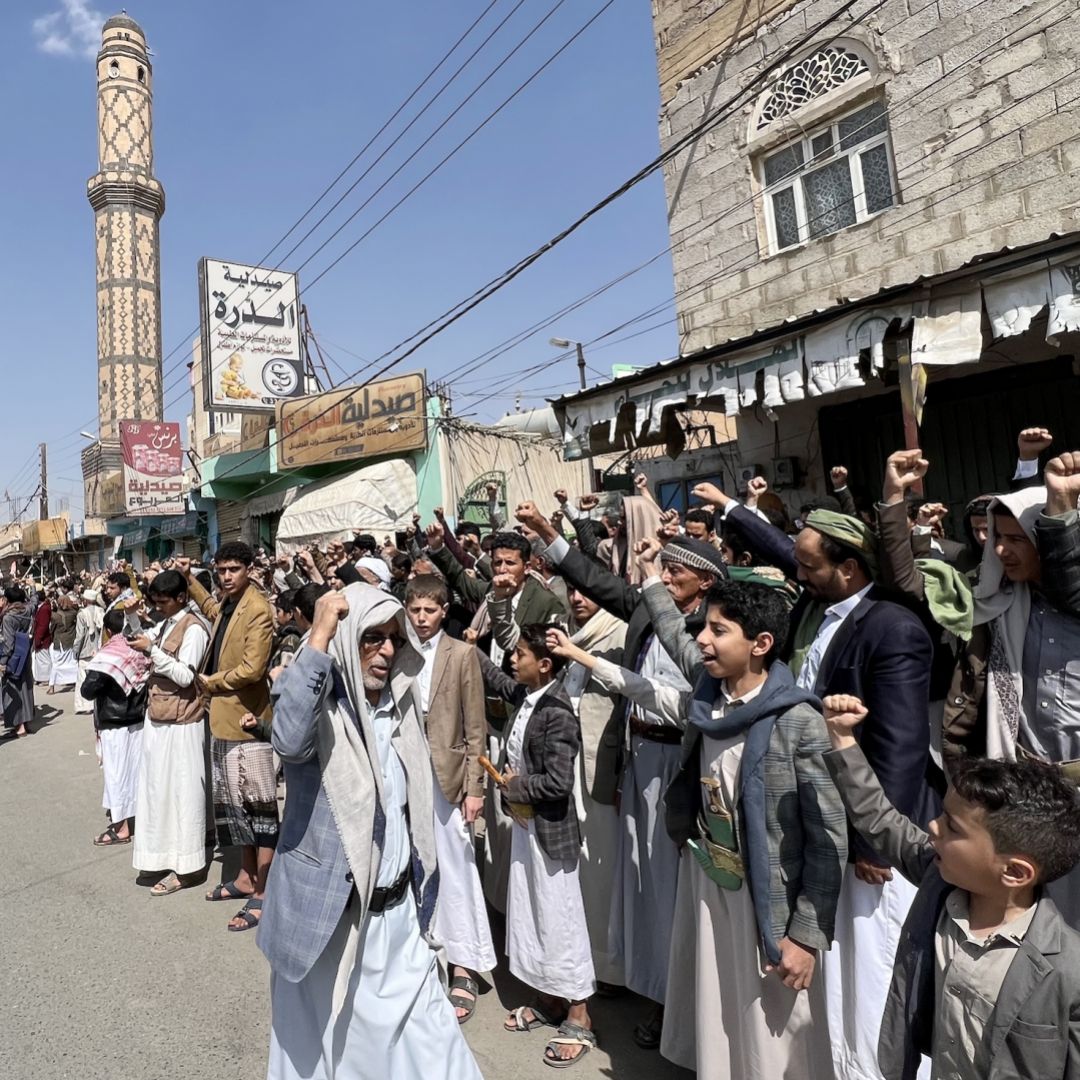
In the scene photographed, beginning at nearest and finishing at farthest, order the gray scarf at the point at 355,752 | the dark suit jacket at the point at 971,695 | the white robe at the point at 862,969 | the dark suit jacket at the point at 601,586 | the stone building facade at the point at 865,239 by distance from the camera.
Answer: the white robe at the point at 862,969 < the gray scarf at the point at 355,752 < the dark suit jacket at the point at 971,695 < the dark suit jacket at the point at 601,586 < the stone building facade at the point at 865,239

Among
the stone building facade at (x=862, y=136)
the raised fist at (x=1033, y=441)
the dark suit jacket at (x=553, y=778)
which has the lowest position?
the dark suit jacket at (x=553, y=778)

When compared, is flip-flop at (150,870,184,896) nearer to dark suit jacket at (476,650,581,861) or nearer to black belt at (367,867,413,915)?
dark suit jacket at (476,650,581,861)

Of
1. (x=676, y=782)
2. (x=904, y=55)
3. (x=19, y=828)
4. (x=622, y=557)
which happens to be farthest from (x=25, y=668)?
(x=904, y=55)

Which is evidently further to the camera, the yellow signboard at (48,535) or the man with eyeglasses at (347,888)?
the yellow signboard at (48,535)

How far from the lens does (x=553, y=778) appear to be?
2.96 m

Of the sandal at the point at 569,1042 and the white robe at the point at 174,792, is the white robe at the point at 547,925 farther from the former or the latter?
the white robe at the point at 174,792

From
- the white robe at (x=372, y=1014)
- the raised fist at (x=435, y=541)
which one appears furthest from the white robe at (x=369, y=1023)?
the raised fist at (x=435, y=541)

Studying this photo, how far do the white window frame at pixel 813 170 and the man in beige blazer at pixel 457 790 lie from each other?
21.6 feet

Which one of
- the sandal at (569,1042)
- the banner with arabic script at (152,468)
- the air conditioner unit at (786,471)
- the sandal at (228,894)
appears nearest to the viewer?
the sandal at (569,1042)

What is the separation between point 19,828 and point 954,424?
8.40m

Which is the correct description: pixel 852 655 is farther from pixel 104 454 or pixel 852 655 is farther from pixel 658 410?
pixel 104 454

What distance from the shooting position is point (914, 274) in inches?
283

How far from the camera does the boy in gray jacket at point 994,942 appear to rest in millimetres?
1354

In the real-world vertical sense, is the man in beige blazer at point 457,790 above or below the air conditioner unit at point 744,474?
below
